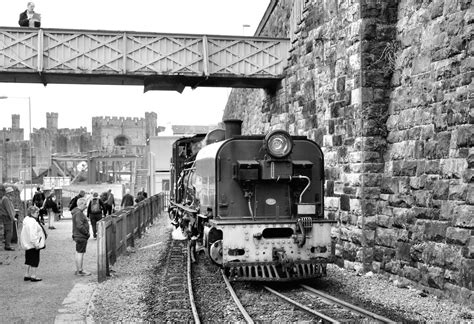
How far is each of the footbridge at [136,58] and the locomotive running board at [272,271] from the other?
27.8 ft

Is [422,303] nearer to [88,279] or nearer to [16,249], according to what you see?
[88,279]

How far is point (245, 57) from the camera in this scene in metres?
16.9

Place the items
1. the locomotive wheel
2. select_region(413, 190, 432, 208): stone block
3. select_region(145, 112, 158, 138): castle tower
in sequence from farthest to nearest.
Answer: select_region(145, 112, 158, 138): castle tower < select_region(413, 190, 432, 208): stone block < the locomotive wheel

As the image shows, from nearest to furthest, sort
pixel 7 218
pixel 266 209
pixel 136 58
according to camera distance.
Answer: pixel 266 209, pixel 7 218, pixel 136 58

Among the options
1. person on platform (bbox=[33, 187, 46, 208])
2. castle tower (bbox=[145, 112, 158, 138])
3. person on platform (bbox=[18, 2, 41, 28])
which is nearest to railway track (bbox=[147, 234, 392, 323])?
person on platform (bbox=[18, 2, 41, 28])

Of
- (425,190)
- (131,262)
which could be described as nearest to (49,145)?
(131,262)

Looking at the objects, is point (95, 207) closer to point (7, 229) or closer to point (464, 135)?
point (7, 229)

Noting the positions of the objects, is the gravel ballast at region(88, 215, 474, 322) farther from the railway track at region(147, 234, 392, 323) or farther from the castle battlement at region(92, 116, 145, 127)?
the castle battlement at region(92, 116, 145, 127)

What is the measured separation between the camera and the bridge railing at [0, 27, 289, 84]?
15789 millimetres

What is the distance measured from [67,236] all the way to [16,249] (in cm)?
332

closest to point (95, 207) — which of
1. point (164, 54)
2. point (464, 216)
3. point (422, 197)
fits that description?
point (164, 54)

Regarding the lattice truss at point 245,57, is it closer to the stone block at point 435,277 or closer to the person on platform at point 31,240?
the person on platform at point 31,240

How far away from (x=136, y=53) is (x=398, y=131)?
29.2ft

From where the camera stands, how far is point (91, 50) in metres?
16.0
